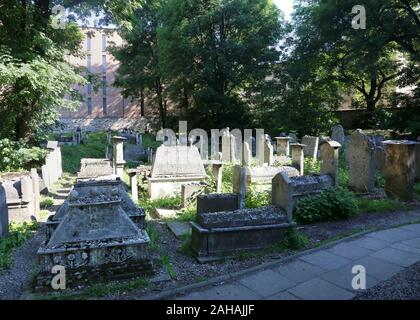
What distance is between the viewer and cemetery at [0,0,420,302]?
16.5 ft

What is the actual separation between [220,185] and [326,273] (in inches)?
244

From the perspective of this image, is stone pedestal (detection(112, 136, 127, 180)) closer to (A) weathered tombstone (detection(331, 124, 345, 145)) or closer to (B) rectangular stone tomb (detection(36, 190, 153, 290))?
(B) rectangular stone tomb (detection(36, 190, 153, 290))

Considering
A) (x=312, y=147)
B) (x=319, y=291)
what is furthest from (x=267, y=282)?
(x=312, y=147)

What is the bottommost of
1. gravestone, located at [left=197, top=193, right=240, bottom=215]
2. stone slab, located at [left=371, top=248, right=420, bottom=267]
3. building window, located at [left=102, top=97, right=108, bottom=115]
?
stone slab, located at [left=371, top=248, right=420, bottom=267]

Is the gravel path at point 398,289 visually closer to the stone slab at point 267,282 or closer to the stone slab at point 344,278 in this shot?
the stone slab at point 344,278

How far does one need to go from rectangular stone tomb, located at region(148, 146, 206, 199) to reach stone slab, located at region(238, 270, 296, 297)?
23.3 feet

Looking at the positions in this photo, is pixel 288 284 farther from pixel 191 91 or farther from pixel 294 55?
pixel 191 91

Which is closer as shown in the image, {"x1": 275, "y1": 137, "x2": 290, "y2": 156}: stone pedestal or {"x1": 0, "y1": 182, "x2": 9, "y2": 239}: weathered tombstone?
{"x1": 0, "y1": 182, "x2": 9, "y2": 239}: weathered tombstone

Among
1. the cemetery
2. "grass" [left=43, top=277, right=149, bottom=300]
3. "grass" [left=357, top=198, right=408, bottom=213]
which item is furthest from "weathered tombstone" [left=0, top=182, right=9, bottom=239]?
"grass" [left=357, top=198, right=408, bottom=213]

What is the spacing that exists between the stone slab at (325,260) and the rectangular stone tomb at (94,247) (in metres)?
2.44

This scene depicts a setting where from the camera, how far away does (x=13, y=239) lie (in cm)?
714

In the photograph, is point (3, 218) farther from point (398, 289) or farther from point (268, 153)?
point (268, 153)

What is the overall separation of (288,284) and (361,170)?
22.1ft

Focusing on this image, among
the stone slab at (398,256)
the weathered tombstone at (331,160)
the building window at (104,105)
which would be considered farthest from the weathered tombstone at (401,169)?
the building window at (104,105)
